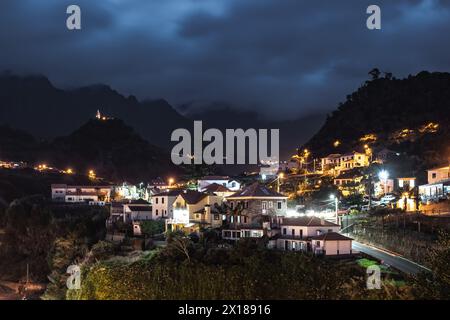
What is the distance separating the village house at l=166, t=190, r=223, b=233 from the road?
11.9 meters

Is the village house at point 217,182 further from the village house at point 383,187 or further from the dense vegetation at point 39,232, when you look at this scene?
the village house at point 383,187

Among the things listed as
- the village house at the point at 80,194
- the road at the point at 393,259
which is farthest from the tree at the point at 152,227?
the village house at the point at 80,194

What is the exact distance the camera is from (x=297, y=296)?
26.3 meters

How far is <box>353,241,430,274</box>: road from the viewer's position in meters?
30.6

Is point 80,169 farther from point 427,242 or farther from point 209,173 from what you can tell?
point 427,242

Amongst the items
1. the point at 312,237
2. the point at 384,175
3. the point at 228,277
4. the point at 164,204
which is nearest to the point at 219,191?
the point at 164,204

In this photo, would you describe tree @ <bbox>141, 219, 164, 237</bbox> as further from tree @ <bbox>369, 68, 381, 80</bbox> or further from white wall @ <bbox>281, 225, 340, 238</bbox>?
tree @ <bbox>369, 68, 381, 80</bbox>

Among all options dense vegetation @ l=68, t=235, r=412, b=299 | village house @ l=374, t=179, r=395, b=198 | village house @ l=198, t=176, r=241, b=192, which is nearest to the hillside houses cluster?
dense vegetation @ l=68, t=235, r=412, b=299

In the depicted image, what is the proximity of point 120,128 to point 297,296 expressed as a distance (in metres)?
104

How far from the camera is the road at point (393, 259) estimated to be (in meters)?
30.6

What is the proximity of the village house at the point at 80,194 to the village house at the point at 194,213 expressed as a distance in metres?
31.7

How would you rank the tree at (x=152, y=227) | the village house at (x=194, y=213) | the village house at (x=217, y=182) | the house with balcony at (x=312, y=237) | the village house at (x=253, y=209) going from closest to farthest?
the house with balcony at (x=312, y=237) → the village house at (x=253, y=209) → the village house at (x=194, y=213) → the tree at (x=152, y=227) → the village house at (x=217, y=182)

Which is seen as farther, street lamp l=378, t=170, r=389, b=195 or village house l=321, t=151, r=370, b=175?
village house l=321, t=151, r=370, b=175

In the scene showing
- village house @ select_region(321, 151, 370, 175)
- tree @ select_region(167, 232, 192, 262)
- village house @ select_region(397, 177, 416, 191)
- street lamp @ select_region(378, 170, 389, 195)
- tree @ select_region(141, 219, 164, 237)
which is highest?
village house @ select_region(321, 151, 370, 175)
